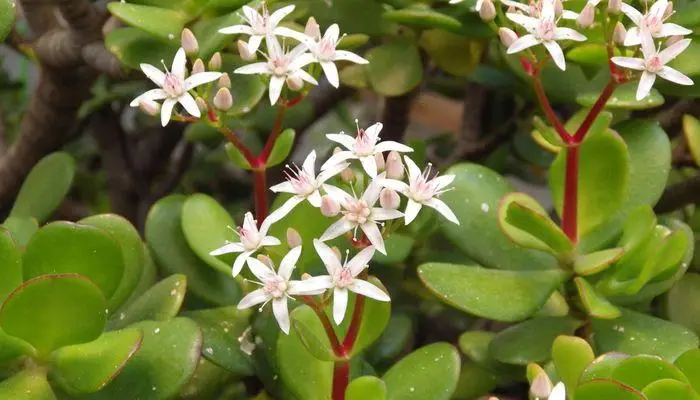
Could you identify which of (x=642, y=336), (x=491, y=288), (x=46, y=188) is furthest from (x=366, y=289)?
(x=46, y=188)

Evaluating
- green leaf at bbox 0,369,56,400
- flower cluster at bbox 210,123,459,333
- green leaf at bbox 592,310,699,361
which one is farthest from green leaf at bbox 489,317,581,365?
green leaf at bbox 0,369,56,400

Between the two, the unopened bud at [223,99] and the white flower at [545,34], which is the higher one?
the white flower at [545,34]

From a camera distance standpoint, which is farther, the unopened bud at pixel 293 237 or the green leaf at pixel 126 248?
the green leaf at pixel 126 248

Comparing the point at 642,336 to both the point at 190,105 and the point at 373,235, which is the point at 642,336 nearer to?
the point at 373,235

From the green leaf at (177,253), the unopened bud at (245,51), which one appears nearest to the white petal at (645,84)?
the unopened bud at (245,51)

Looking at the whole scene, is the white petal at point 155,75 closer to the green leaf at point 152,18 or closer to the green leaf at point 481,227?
the green leaf at point 152,18

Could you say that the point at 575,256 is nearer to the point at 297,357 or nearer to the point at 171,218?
the point at 297,357

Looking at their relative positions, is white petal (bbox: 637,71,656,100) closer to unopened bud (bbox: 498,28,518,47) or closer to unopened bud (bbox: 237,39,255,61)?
unopened bud (bbox: 498,28,518,47)

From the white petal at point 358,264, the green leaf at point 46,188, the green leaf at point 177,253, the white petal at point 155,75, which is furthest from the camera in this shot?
the green leaf at point 46,188
